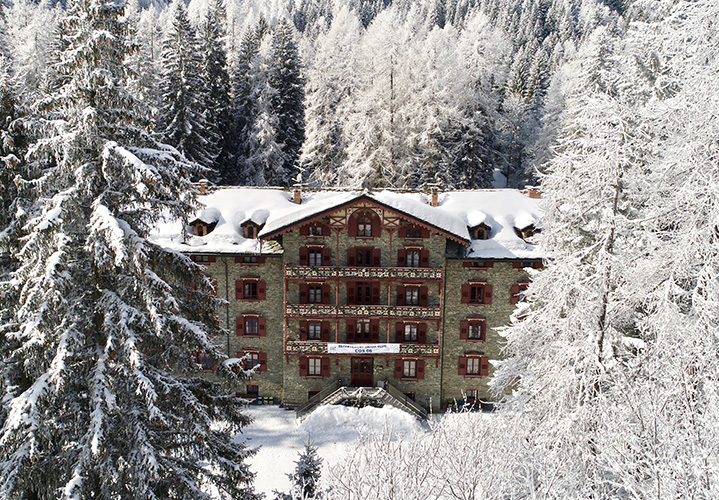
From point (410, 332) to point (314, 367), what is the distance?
21.8ft

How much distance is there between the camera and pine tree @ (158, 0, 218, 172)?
4588cm

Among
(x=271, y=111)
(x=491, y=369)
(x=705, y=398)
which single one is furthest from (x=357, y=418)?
(x=271, y=111)

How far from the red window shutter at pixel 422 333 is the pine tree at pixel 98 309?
21.0 metres

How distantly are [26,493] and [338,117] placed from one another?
143 ft

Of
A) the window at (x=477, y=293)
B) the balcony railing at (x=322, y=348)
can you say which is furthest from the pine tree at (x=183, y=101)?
the window at (x=477, y=293)

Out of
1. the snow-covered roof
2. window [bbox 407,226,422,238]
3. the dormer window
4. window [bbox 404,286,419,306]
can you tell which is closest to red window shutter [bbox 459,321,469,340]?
window [bbox 404,286,419,306]

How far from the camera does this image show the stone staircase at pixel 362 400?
32000 mm

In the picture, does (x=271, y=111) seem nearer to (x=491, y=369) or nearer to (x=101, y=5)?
(x=491, y=369)

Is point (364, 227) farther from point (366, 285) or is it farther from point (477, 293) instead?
point (477, 293)

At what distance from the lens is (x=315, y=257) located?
106 feet

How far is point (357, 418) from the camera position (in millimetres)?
31281

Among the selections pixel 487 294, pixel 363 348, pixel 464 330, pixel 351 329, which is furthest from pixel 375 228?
pixel 464 330

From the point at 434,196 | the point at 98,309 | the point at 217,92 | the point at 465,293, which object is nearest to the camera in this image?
the point at 98,309

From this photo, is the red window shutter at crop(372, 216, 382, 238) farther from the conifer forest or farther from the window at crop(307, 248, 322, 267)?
the conifer forest
